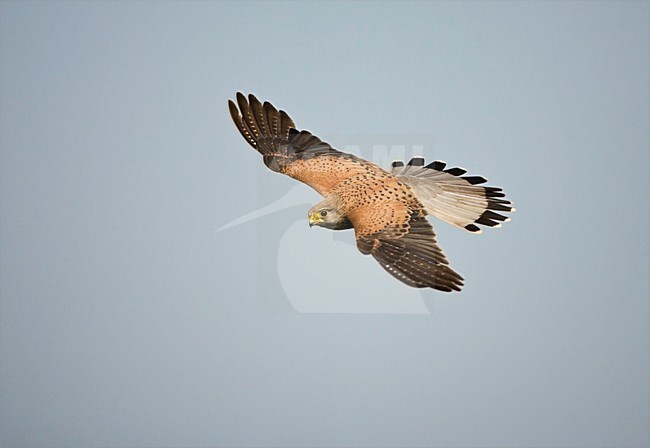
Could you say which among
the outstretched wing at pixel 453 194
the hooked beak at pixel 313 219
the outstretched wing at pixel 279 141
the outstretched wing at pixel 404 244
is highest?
the outstretched wing at pixel 279 141

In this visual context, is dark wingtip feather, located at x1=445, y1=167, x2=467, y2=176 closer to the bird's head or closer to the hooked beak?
the bird's head

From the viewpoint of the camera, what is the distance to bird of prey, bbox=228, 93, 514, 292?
6.44m

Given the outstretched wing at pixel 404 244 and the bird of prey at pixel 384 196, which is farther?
the bird of prey at pixel 384 196

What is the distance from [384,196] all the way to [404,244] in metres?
0.70

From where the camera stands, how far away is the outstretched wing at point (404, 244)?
20.5 ft

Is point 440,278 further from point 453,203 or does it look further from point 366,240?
point 453,203

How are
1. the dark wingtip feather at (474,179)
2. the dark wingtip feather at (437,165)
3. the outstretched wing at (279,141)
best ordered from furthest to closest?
the outstretched wing at (279,141) < the dark wingtip feather at (437,165) < the dark wingtip feather at (474,179)

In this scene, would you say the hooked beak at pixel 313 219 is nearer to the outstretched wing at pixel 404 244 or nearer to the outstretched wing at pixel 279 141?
the outstretched wing at pixel 404 244

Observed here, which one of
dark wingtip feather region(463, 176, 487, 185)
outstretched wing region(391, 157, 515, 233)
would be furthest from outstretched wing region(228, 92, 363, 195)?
dark wingtip feather region(463, 176, 487, 185)

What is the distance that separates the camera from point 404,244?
658 centimetres

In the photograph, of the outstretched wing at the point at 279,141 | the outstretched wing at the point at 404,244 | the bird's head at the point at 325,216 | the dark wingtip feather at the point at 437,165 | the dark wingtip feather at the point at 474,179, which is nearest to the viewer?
the outstretched wing at the point at 404,244

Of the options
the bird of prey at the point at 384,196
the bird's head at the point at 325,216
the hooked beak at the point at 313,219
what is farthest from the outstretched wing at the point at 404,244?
the hooked beak at the point at 313,219

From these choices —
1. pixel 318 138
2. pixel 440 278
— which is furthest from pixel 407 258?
pixel 318 138

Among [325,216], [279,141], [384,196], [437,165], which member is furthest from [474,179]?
[279,141]
